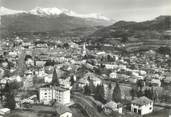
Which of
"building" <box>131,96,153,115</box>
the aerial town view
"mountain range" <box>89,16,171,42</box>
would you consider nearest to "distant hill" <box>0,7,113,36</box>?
the aerial town view

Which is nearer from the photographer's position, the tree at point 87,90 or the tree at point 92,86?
the tree at point 87,90

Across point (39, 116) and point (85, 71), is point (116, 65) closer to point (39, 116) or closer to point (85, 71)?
point (85, 71)

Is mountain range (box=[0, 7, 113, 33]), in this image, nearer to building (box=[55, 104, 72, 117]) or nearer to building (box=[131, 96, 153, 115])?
building (box=[55, 104, 72, 117])

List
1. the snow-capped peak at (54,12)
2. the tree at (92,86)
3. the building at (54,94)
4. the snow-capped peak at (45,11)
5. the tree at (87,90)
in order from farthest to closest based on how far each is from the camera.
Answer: the tree at (92,86) → the tree at (87,90) → the building at (54,94) → the snow-capped peak at (45,11) → the snow-capped peak at (54,12)

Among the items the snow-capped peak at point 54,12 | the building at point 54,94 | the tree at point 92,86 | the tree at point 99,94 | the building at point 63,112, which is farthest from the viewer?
the tree at point 92,86

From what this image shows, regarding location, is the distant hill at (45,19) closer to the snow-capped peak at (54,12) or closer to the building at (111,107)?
the snow-capped peak at (54,12)

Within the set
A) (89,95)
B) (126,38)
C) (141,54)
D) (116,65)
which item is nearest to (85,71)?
(116,65)

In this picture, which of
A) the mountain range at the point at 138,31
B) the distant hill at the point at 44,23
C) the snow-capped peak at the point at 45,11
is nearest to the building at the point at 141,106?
the distant hill at the point at 44,23

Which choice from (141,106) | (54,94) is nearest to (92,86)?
(54,94)
